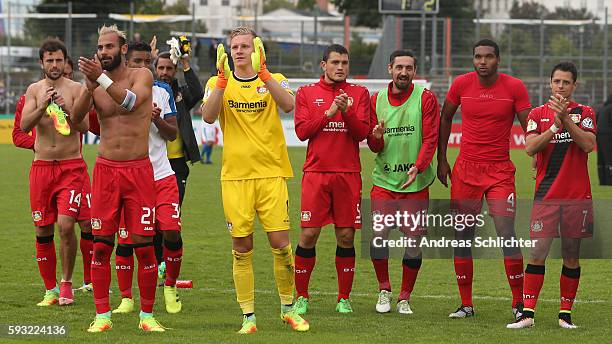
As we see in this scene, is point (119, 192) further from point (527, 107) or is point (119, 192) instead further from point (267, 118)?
point (527, 107)

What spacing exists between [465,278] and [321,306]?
1.31 meters

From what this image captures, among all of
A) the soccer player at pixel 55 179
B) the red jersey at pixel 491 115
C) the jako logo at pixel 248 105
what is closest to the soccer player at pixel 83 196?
the soccer player at pixel 55 179

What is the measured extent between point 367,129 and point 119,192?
2.12m

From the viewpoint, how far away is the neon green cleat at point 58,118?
9961 mm

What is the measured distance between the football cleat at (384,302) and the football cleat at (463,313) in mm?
558

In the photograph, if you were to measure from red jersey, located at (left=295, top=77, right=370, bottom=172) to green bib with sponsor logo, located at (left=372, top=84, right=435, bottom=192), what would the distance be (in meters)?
0.34

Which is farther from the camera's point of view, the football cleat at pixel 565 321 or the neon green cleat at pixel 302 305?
the neon green cleat at pixel 302 305

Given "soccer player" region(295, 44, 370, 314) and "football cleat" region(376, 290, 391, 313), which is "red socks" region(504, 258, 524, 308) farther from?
"soccer player" region(295, 44, 370, 314)

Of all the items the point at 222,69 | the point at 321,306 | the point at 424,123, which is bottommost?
the point at 321,306

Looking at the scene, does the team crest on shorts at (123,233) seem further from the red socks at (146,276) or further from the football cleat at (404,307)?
the football cleat at (404,307)

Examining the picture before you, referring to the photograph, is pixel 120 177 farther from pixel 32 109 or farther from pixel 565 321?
pixel 565 321

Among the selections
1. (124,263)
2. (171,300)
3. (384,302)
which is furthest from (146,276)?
(384,302)

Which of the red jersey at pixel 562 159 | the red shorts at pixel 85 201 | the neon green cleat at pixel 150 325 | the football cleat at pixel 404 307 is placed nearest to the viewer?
the neon green cleat at pixel 150 325

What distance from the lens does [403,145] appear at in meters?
10.6
